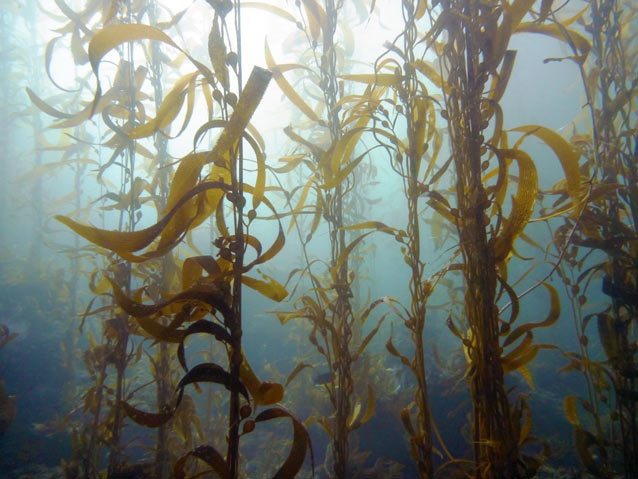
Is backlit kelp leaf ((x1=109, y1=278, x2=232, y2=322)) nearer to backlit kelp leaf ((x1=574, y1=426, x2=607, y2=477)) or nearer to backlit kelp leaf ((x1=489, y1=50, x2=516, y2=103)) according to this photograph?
backlit kelp leaf ((x1=489, y1=50, x2=516, y2=103))

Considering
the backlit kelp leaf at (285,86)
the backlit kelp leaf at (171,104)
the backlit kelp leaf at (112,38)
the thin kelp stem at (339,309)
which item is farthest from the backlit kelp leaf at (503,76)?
the backlit kelp leaf at (171,104)

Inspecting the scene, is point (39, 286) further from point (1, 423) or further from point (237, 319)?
point (237, 319)

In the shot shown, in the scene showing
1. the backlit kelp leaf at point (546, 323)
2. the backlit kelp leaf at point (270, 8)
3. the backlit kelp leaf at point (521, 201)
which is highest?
the backlit kelp leaf at point (270, 8)

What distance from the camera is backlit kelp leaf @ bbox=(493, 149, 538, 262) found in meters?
1.36

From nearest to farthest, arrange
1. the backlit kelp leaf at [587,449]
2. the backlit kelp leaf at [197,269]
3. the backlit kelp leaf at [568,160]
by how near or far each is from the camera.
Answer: the backlit kelp leaf at [197,269] < the backlit kelp leaf at [568,160] < the backlit kelp leaf at [587,449]

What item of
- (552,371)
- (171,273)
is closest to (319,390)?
(171,273)

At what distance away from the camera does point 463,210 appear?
4.91 feet

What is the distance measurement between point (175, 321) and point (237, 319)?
23cm

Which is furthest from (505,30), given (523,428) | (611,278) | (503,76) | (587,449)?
(587,449)

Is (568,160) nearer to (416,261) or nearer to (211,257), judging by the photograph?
(416,261)

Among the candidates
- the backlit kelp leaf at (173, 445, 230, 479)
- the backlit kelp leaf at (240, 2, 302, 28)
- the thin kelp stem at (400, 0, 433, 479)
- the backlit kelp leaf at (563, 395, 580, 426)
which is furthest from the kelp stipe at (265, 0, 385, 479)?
the backlit kelp leaf at (563, 395, 580, 426)

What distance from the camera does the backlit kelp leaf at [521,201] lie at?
136 cm

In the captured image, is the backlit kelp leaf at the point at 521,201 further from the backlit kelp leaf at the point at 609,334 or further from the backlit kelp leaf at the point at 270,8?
the backlit kelp leaf at the point at 270,8

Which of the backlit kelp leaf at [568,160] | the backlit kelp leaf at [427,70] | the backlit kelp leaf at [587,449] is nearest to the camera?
the backlit kelp leaf at [568,160]
